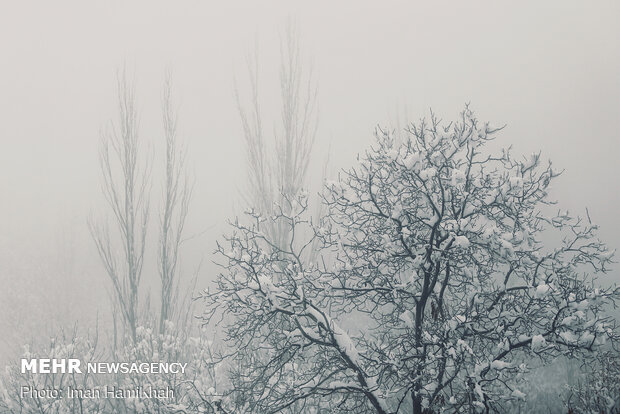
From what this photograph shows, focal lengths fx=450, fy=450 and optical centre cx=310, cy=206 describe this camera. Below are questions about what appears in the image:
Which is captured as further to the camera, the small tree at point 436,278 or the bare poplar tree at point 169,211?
the bare poplar tree at point 169,211

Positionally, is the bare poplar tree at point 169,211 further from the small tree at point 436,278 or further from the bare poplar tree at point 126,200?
the small tree at point 436,278

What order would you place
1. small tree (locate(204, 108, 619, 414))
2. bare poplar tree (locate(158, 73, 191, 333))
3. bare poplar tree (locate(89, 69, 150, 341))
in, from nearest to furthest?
small tree (locate(204, 108, 619, 414))
bare poplar tree (locate(89, 69, 150, 341))
bare poplar tree (locate(158, 73, 191, 333))

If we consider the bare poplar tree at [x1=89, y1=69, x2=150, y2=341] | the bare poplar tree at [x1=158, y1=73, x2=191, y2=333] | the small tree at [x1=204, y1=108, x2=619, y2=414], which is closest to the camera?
the small tree at [x1=204, y1=108, x2=619, y2=414]

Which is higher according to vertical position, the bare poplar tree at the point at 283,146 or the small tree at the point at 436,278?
the bare poplar tree at the point at 283,146

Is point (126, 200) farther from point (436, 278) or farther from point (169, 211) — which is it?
point (436, 278)

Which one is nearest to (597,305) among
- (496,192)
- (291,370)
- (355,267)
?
(496,192)

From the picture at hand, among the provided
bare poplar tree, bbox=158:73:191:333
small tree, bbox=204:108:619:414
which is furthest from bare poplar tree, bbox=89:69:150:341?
small tree, bbox=204:108:619:414

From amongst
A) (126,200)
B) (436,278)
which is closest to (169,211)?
(126,200)

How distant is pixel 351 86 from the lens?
80438 mm

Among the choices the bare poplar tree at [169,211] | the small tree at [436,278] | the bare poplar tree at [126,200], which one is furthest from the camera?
the bare poplar tree at [169,211]

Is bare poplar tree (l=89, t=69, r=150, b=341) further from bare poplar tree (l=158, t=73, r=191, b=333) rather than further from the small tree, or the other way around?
the small tree

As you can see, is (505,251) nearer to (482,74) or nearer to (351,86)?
(482,74)

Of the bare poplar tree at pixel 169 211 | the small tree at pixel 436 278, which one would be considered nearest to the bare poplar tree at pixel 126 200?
the bare poplar tree at pixel 169 211

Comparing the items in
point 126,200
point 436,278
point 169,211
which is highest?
point 126,200
